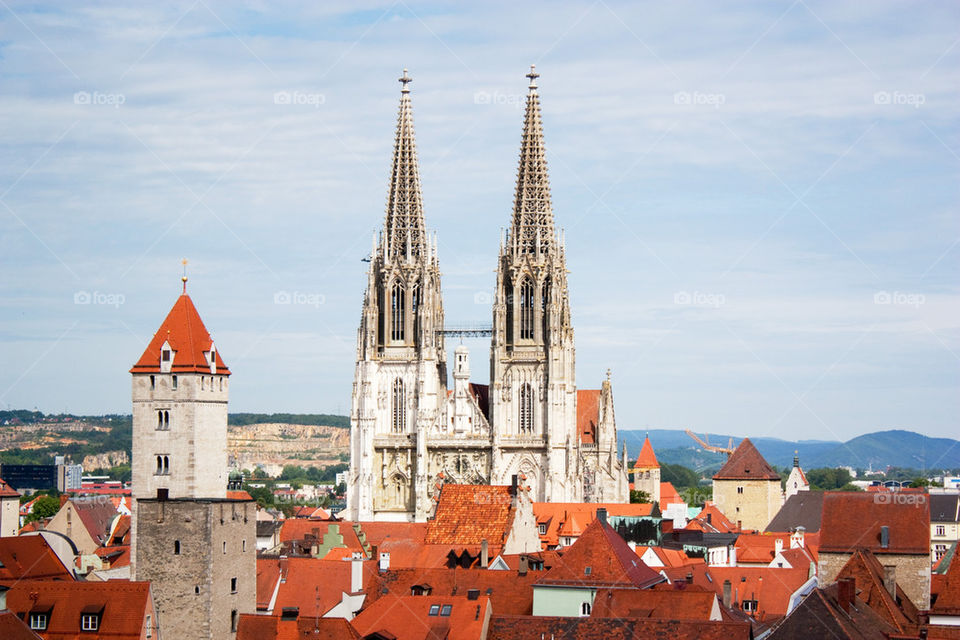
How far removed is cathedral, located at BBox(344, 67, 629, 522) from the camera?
13138 cm

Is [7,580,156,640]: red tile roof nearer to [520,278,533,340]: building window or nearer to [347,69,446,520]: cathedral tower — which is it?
[347,69,446,520]: cathedral tower

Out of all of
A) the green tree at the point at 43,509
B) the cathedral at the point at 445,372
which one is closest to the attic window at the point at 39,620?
the cathedral at the point at 445,372

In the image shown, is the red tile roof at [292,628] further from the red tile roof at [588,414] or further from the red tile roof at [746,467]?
the red tile roof at [746,467]

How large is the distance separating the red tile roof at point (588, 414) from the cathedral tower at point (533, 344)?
12188 millimetres

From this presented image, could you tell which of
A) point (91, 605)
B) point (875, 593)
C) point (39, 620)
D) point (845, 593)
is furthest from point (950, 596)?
point (39, 620)

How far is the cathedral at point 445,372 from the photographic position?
131375 mm

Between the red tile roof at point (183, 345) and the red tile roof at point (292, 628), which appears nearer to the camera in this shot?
the red tile roof at point (292, 628)

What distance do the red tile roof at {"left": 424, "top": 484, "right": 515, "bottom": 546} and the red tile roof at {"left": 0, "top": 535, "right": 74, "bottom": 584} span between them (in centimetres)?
1880

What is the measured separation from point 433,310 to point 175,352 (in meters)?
62.8

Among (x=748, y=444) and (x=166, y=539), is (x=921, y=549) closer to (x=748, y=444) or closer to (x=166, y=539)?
(x=166, y=539)

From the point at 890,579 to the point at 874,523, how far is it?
3.48 m

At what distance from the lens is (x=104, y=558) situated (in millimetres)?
104250

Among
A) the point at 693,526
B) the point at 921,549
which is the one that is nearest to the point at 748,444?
the point at 693,526

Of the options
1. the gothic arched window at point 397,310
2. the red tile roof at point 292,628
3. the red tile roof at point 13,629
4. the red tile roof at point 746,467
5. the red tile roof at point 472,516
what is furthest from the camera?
the red tile roof at point 746,467
